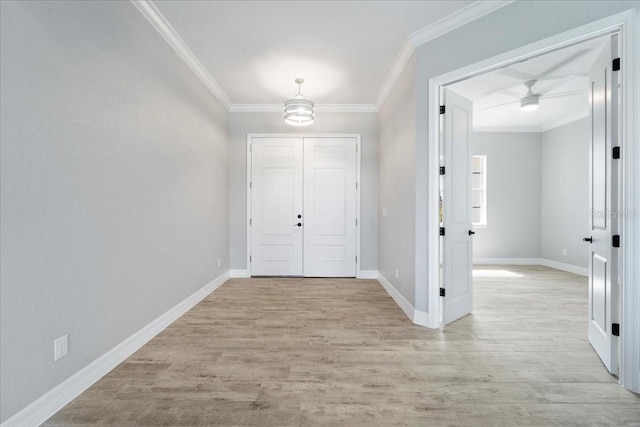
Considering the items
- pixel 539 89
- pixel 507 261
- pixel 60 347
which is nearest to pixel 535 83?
pixel 539 89

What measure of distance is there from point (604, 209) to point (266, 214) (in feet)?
14.4

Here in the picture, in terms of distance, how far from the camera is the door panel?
207 cm

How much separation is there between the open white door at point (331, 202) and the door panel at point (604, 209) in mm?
3274

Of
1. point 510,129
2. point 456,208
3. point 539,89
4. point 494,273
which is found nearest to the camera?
point 456,208

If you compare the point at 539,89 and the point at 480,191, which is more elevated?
the point at 539,89

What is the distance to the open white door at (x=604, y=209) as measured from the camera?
6.79 ft

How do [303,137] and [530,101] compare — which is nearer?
[530,101]

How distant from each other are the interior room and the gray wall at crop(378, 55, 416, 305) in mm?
45

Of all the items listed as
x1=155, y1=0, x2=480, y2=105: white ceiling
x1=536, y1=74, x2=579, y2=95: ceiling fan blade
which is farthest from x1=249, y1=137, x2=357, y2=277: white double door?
x1=536, y1=74, x2=579, y2=95: ceiling fan blade

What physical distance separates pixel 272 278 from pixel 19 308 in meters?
3.78

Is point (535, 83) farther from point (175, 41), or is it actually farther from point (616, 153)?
point (175, 41)

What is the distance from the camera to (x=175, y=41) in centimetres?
314

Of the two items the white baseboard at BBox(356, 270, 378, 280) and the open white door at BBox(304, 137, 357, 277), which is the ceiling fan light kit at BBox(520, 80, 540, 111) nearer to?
the open white door at BBox(304, 137, 357, 277)

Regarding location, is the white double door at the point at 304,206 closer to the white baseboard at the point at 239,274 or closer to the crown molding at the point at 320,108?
the white baseboard at the point at 239,274
